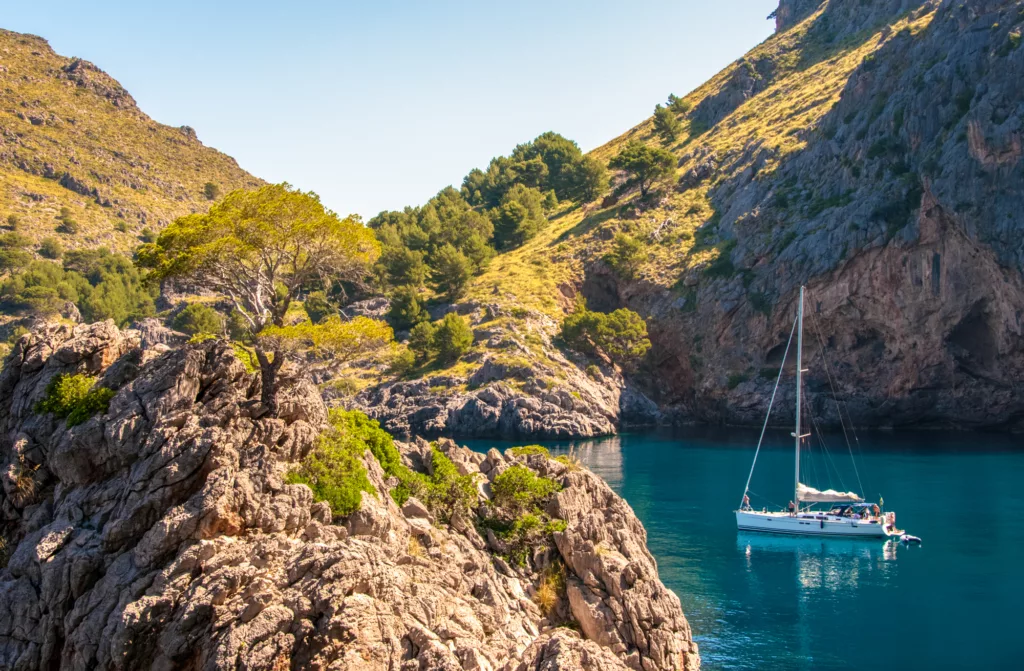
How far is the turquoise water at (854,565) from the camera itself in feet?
130

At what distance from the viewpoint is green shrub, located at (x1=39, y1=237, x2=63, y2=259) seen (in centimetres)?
14538

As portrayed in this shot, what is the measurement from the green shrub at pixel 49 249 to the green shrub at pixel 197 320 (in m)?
36.0

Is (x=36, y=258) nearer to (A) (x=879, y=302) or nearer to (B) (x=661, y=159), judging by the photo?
(B) (x=661, y=159)

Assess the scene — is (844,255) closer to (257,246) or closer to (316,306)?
(316,306)

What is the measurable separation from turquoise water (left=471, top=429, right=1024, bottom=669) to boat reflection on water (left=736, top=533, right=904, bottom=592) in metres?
0.13

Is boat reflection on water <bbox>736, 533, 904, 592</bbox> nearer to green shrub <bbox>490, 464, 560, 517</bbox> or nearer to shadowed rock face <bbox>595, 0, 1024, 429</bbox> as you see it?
green shrub <bbox>490, 464, 560, 517</bbox>

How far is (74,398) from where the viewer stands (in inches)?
1249

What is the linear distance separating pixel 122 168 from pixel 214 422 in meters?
174

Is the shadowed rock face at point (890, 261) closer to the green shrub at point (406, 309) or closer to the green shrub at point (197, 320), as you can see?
the green shrub at point (406, 309)

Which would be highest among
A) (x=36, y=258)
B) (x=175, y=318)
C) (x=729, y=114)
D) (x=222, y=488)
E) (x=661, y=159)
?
(x=729, y=114)

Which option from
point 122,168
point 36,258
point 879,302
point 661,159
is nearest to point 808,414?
point 879,302

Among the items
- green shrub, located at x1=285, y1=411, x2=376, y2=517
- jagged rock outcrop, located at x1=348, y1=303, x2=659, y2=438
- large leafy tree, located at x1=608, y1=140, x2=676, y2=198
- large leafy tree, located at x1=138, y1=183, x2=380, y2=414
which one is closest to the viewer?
green shrub, located at x1=285, y1=411, x2=376, y2=517

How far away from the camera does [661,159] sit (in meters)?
150

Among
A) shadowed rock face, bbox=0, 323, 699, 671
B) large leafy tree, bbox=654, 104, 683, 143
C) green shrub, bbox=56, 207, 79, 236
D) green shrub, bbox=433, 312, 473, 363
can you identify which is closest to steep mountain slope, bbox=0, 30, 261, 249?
green shrub, bbox=56, 207, 79, 236
